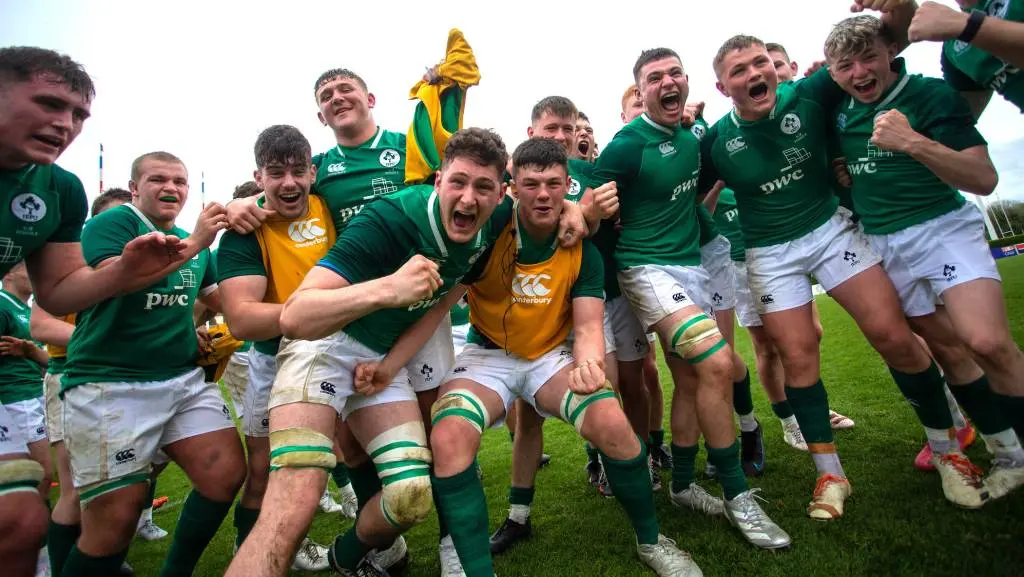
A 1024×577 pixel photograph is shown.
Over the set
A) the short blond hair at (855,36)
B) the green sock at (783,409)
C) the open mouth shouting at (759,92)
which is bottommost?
the green sock at (783,409)

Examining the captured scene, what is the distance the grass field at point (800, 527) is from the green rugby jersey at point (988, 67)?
7.74 feet

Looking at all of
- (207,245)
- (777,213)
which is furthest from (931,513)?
(207,245)

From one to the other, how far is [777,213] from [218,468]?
403 cm

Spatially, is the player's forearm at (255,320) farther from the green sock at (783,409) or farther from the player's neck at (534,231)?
the green sock at (783,409)

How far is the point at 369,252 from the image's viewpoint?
107 inches

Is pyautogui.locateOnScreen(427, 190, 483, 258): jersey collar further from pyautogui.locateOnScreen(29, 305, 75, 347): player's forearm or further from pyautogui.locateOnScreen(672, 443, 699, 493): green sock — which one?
pyautogui.locateOnScreen(29, 305, 75, 347): player's forearm

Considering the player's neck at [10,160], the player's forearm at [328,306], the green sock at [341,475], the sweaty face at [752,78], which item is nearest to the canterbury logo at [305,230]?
the player's forearm at [328,306]

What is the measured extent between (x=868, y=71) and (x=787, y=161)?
26.3 inches

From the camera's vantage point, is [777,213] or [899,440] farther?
[899,440]

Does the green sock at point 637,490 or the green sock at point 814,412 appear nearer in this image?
the green sock at point 637,490

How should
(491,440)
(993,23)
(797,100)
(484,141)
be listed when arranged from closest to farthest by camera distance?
(993,23) < (484,141) < (797,100) < (491,440)

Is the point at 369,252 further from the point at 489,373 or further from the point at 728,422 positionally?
the point at 728,422

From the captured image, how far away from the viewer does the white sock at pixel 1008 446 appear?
3262 millimetres

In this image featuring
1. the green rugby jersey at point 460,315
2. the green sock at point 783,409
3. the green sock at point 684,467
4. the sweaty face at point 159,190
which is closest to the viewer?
the sweaty face at point 159,190
